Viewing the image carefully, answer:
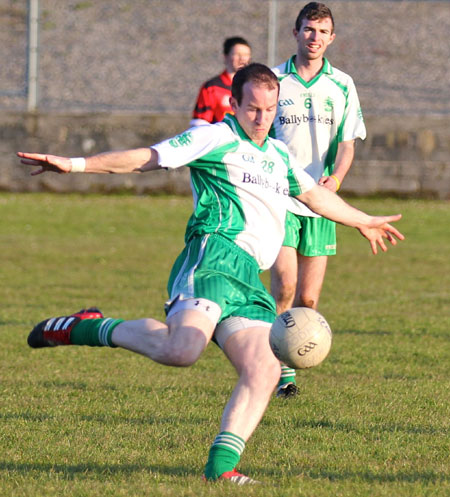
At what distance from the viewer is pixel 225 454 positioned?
4.62 meters

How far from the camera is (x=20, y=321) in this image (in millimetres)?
10000

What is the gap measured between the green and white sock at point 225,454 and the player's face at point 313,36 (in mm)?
3580

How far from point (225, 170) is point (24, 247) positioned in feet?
36.0

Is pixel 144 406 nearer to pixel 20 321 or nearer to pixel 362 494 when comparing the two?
pixel 362 494

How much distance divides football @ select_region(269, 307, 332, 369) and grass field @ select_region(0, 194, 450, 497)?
584 mm

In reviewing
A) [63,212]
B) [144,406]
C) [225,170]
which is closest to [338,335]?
[144,406]

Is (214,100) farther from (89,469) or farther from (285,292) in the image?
(89,469)

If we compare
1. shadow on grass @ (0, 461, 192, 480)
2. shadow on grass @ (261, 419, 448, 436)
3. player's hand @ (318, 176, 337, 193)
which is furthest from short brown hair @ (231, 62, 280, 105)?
shadow on grass @ (261, 419, 448, 436)

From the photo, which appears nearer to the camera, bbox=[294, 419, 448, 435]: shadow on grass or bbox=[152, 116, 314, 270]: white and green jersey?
bbox=[152, 116, 314, 270]: white and green jersey

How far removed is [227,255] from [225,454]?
3.30 feet

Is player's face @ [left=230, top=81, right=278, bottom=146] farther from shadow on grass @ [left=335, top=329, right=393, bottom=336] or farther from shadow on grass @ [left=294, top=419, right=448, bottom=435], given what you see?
shadow on grass @ [left=335, top=329, right=393, bottom=336]

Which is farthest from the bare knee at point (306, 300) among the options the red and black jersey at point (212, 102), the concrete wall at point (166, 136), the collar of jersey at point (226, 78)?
the concrete wall at point (166, 136)

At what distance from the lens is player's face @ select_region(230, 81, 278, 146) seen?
16.5 feet

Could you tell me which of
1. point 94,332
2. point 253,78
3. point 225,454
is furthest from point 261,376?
point 253,78
